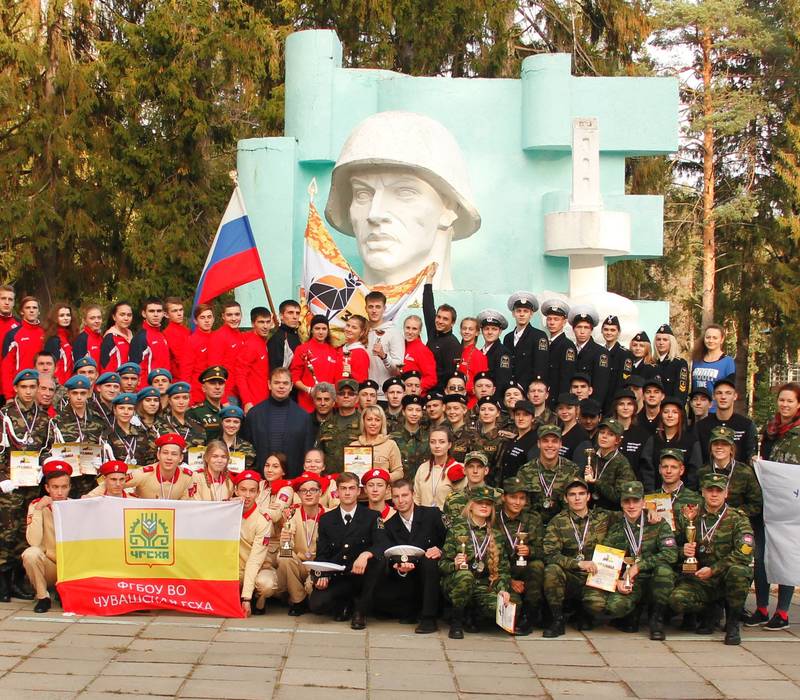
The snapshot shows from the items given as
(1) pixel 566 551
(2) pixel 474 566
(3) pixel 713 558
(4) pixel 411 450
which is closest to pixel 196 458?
(4) pixel 411 450

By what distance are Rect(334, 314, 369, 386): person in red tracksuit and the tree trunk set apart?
1455cm

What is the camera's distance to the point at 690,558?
707 centimetres

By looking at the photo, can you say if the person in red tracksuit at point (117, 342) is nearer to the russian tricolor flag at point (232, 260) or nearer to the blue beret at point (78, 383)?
the blue beret at point (78, 383)

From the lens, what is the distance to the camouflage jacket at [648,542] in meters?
7.10

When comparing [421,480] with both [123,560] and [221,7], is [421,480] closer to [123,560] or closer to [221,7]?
[123,560]

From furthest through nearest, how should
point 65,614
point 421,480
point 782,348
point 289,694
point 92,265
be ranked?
point 782,348 → point 92,265 → point 421,480 → point 65,614 → point 289,694

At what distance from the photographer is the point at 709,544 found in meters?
7.13

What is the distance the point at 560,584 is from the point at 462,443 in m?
1.43

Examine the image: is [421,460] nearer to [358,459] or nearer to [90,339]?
[358,459]

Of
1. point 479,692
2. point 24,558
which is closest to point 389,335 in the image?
point 24,558

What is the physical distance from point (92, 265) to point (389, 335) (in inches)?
337

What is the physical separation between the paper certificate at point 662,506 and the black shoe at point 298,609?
226 centimetres

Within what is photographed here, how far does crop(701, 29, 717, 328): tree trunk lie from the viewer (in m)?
22.9

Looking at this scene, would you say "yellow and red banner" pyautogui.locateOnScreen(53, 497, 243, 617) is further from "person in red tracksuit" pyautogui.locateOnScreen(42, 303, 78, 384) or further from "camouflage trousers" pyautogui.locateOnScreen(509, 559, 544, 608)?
"person in red tracksuit" pyautogui.locateOnScreen(42, 303, 78, 384)
